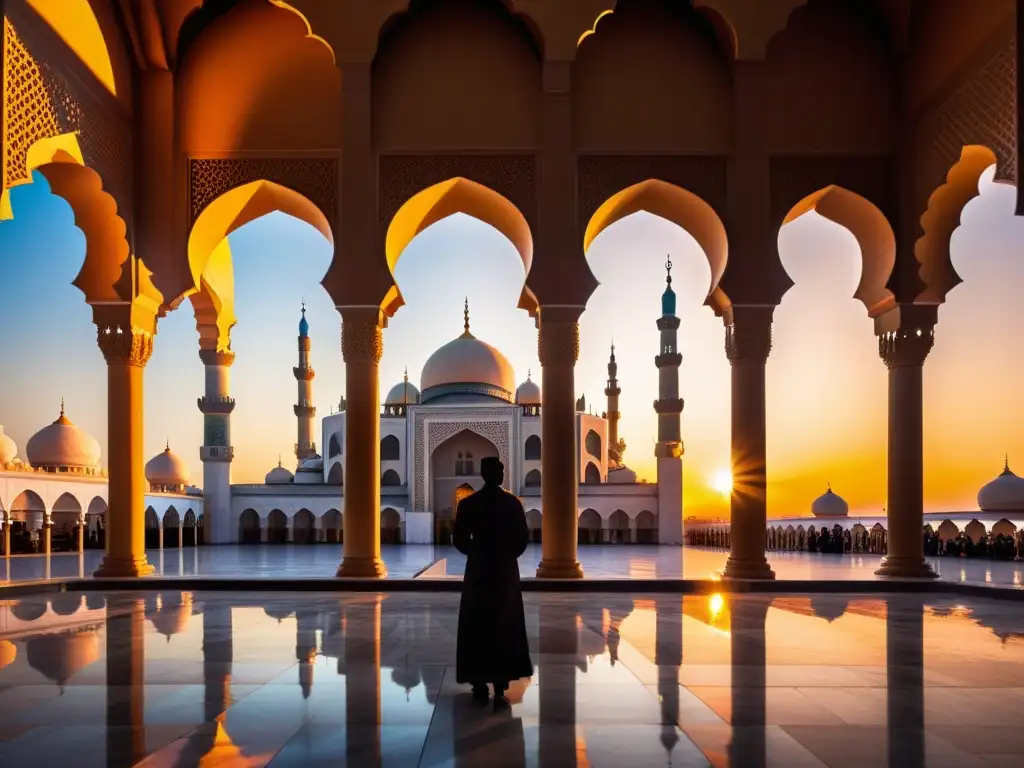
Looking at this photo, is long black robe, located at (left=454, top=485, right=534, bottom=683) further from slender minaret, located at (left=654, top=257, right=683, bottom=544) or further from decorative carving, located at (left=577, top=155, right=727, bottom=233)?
slender minaret, located at (left=654, top=257, right=683, bottom=544)

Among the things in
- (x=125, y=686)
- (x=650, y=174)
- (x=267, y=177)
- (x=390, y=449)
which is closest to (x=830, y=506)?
(x=390, y=449)

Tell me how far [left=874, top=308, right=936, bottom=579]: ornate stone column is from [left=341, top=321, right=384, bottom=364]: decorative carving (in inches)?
187

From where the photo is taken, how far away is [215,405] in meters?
23.5

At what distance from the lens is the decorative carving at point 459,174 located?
8562 mm

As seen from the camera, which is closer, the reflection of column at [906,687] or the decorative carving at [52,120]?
the reflection of column at [906,687]

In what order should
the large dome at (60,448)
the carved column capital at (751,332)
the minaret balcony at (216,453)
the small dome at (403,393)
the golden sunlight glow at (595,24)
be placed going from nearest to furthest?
the golden sunlight glow at (595,24)
the carved column capital at (751,332)
the large dome at (60,448)
the minaret balcony at (216,453)
the small dome at (403,393)

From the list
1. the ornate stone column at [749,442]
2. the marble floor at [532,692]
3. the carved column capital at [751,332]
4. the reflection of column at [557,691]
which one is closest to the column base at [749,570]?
the ornate stone column at [749,442]

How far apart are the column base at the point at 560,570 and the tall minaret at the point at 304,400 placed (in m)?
26.0

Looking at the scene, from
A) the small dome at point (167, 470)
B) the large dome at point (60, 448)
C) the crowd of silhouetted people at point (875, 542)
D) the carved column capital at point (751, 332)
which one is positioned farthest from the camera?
the small dome at point (167, 470)

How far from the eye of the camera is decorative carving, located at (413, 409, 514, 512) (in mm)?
27641

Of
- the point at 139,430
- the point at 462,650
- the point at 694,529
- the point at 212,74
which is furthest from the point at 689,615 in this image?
the point at 694,529

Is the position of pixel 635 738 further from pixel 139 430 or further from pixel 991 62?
pixel 139 430

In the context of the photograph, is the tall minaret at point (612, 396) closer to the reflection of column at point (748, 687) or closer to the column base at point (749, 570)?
the column base at point (749, 570)

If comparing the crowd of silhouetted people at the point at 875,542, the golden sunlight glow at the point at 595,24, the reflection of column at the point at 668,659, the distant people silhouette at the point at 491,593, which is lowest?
the crowd of silhouetted people at the point at 875,542
